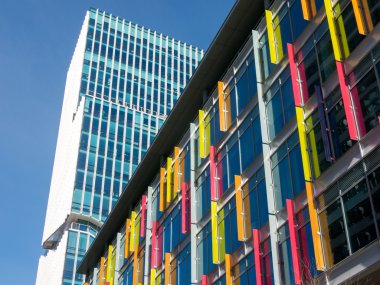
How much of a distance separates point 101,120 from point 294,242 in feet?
246

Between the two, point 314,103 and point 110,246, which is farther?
point 110,246

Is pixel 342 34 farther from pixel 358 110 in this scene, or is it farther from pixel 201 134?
pixel 201 134

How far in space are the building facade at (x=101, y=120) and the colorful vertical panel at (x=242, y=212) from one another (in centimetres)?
5313

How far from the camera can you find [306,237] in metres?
25.3

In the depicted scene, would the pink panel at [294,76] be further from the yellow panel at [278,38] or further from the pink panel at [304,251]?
the pink panel at [304,251]

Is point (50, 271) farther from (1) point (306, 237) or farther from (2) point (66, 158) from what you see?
(1) point (306, 237)

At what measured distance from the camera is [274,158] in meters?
30.0

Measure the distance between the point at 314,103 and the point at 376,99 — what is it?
15.1ft

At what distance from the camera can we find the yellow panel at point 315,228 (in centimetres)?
2363

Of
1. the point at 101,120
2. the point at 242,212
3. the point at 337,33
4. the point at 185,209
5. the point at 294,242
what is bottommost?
the point at 294,242

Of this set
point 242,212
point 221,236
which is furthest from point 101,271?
point 242,212

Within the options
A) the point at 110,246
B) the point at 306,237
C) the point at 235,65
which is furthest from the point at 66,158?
the point at 306,237

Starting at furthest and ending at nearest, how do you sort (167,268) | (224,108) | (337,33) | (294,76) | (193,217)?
(167,268) < (193,217) < (224,108) < (294,76) < (337,33)

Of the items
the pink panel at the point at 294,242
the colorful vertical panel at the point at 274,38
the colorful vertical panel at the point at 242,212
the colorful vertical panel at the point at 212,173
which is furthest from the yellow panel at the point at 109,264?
the pink panel at the point at 294,242
